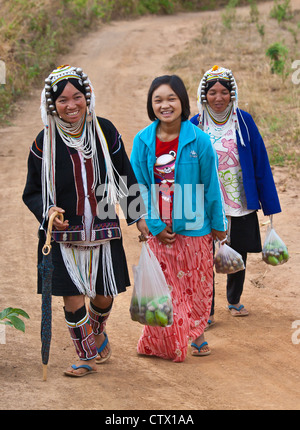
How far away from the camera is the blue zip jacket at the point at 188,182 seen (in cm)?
435

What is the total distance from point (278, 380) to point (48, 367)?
142 centimetres

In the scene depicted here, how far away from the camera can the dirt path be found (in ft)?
12.3

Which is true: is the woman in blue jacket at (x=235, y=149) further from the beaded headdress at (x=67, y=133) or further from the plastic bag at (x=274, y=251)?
the beaded headdress at (x=67, y=133)

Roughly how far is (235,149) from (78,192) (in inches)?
60.9

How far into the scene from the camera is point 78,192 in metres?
3.91

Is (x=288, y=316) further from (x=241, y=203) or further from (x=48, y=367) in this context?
(x=48, y=367)

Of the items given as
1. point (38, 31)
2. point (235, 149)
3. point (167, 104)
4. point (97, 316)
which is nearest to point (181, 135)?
point (167, 104)

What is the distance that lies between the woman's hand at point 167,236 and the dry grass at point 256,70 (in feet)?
16.2

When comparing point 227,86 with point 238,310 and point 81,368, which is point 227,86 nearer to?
point 238,310

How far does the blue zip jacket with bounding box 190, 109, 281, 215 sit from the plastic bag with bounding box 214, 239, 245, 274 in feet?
1.27

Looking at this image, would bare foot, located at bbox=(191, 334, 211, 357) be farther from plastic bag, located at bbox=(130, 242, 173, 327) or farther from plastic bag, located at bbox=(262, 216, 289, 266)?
plastic bag, located at bbox=(262, 216, 289, 266)

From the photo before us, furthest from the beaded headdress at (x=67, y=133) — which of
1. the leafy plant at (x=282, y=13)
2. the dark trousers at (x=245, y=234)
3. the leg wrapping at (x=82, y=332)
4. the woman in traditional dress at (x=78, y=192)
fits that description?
the leafy plant at (x=282, y=13)

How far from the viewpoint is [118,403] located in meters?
3.62

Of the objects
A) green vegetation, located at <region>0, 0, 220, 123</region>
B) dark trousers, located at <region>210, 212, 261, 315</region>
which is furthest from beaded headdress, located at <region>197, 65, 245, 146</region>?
green vegetation, located at <region>0, 0, 220, 123</region>
